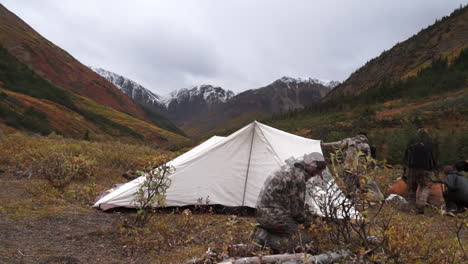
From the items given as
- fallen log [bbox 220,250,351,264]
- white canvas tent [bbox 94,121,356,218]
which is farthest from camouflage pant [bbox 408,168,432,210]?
fallen log [bbox 220,250,351,264]

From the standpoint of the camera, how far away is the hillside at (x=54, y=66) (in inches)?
2849

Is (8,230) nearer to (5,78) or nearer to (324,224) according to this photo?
(324,224)

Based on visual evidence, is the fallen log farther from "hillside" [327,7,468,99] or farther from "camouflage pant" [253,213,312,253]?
"hillside" [327,7,468,99]

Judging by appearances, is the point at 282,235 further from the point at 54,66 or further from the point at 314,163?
the point at 54,66

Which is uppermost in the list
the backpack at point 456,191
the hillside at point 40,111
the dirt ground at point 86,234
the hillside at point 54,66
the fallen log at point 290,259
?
the hillside at point 54,66

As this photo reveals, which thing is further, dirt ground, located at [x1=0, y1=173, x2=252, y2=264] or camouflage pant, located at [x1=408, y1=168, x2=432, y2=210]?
camouflage pant, located at [x1=408, y1=168, x2=432, y2=210]

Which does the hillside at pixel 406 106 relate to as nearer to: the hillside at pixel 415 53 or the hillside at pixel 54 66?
the hillside at pixel 415 53

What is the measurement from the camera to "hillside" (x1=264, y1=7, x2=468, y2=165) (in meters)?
17.4

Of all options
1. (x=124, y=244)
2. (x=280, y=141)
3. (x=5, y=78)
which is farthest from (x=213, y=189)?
(x=5, y=78)

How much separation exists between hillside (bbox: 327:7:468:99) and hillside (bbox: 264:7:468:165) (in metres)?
0.20

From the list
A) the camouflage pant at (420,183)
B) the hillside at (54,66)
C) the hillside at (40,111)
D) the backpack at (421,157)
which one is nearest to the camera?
the camouflage pant at (420,183)

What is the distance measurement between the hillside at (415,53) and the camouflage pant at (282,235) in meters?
51.7

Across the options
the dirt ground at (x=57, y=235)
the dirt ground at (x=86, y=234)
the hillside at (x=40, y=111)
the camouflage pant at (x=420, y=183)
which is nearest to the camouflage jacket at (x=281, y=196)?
the dirt ground at (x=86, y=234)

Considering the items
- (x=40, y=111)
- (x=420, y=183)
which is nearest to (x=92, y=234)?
(x=420, y=183)
